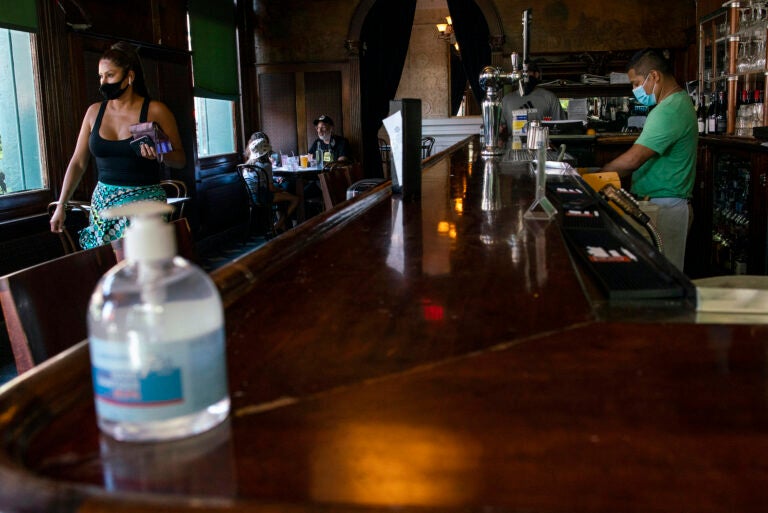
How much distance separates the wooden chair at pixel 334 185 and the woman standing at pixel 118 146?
28.7 inches

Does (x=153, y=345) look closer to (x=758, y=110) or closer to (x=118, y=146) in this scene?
(x=118, y=146)

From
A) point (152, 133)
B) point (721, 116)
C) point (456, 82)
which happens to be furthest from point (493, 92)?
point (456, 82)

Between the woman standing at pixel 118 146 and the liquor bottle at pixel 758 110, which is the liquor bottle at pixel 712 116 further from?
the woman standing at pixel 118 146

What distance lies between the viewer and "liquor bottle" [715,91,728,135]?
6.44m

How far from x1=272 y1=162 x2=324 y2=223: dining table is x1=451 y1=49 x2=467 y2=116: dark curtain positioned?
3.74 meters

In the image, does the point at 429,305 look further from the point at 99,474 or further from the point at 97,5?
the point at 97,5

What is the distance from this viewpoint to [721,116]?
21.9 ft

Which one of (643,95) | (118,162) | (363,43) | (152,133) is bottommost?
(118,162)

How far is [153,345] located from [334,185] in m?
3.38

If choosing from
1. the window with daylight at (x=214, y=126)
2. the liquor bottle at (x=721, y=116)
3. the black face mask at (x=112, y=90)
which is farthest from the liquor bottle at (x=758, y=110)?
the window with daylight at (x=214, y=126)

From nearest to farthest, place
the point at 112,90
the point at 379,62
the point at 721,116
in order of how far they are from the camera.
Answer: the point at 112,90 < the point at 721,116 < the point at 379,62

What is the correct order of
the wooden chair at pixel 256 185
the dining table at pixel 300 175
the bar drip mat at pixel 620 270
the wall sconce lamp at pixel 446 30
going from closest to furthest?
the bar drip mat at pixel 620 270, the wooden chair at pixel 256 185, the dining table at pixel 300 175, the wall sconce lamp at pixel 446 30

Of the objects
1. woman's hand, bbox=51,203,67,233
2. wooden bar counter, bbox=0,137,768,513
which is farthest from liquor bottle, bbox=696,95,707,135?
wooden bar counter, bbox=0,137,768,513

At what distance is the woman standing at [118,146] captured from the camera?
3203 mm
